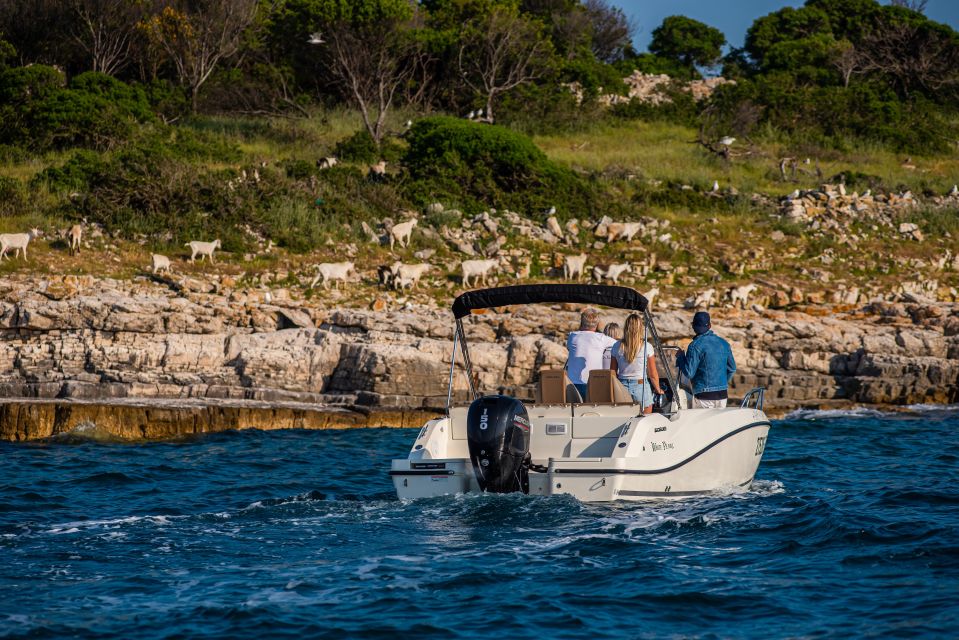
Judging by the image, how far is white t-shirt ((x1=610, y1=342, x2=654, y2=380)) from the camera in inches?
452

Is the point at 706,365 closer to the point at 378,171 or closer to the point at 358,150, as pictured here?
the point at 378,171

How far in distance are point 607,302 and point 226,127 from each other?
3137 cm

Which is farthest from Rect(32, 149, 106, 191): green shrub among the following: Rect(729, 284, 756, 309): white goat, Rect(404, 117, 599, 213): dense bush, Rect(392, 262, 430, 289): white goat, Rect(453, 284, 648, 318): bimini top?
Rect(453, 284, 648, 318): bimini top

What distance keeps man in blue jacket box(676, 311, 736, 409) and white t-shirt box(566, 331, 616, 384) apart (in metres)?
1.02

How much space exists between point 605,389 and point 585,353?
71 centimetres

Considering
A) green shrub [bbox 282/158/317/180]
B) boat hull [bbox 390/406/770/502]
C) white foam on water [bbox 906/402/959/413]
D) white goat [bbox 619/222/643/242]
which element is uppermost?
green shrub [bbox 282/158/317/180]

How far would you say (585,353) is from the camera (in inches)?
469

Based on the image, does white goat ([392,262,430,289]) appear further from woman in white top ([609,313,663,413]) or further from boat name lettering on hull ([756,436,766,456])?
woman in white top ([609,313,663,413])

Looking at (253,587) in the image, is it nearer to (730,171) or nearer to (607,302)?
(607,302)

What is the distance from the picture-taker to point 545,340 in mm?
20109

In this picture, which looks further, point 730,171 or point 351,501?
point 730,171

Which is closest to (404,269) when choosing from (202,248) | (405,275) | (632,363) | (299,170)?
(405,275)

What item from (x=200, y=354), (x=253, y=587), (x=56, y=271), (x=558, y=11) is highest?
(x=558, y=11)

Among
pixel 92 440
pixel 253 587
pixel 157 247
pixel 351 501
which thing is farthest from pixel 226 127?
pixel 253 587
